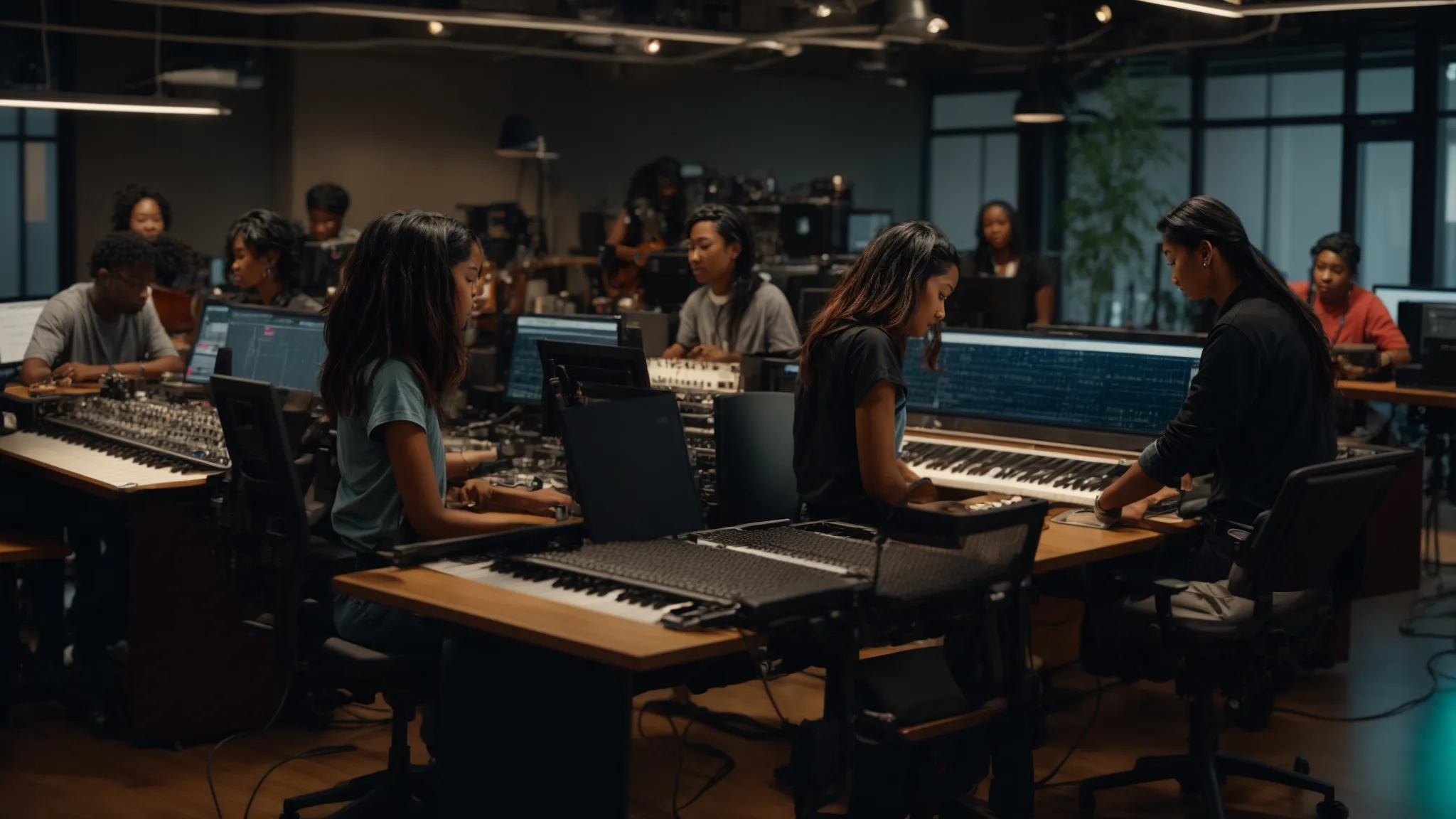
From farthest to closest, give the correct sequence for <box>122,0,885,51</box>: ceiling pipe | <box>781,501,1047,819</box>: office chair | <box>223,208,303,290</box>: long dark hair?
<box>122,0,885,51</box>: ceiling pipe → <box>223,208,303,290</box>: long dark hair → <box>781,501,1047,819</box>: office chair

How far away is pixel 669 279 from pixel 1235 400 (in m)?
3.62

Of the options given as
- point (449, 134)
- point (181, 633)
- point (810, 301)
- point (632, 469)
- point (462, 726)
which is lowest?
point (181, 633)

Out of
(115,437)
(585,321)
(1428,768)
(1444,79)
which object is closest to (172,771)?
(115,437)

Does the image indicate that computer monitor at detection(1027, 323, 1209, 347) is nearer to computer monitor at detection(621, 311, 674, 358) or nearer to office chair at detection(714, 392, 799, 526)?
office chair at detection(714, 392, 799, 526)

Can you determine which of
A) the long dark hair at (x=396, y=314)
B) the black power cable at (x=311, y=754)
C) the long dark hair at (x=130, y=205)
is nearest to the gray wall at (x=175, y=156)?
the long dark hair at (x=130, y=205)

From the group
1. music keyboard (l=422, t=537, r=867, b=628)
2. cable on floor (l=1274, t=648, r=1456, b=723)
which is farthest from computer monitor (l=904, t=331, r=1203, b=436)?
music keyboard (l=422, t=537, r=867, b=628)

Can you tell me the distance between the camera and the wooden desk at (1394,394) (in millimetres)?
6285

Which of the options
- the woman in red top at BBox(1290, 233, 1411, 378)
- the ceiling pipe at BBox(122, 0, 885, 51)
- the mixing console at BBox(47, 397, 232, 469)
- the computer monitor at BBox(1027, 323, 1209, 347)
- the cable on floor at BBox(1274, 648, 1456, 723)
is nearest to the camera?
the computer monitor at BBox(1027, 323, 1209, 347)

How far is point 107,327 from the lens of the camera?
18.9 ft

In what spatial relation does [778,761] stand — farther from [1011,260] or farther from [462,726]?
[1011,260]

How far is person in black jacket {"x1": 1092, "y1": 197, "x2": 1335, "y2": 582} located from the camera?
3607 mm

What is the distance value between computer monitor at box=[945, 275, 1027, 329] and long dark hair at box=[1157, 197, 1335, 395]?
10.1 feet

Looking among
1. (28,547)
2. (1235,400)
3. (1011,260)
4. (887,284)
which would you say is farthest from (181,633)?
(1011,260)

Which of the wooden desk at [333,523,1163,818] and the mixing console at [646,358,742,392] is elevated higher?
the mixing console at [646,358,742,392]
